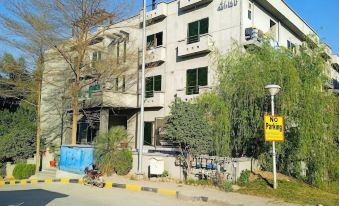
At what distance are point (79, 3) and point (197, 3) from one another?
7485 millimetres

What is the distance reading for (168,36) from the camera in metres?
26.7

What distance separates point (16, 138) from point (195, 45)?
15.6m

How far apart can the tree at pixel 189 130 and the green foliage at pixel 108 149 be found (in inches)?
Answer: 154

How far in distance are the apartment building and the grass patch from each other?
327 inches

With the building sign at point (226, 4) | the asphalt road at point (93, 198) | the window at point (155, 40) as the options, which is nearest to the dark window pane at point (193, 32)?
the building sign at point (226, 4)

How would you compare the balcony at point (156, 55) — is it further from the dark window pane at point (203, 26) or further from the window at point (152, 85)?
the dark window pane at point (203, 26)

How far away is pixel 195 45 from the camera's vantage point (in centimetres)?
2388

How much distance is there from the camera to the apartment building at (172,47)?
23.4m

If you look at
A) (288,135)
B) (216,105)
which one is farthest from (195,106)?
(288,135)

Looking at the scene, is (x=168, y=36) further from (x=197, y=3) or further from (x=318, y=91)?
(x=318, y=91)

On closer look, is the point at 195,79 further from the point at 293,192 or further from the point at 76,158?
the point at 293,192

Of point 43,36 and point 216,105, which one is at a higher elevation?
point 43,36

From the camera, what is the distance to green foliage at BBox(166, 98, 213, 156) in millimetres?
16969

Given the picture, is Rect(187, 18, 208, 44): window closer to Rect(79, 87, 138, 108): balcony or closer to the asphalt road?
Rect(79, 87, 138, 108): balcony
